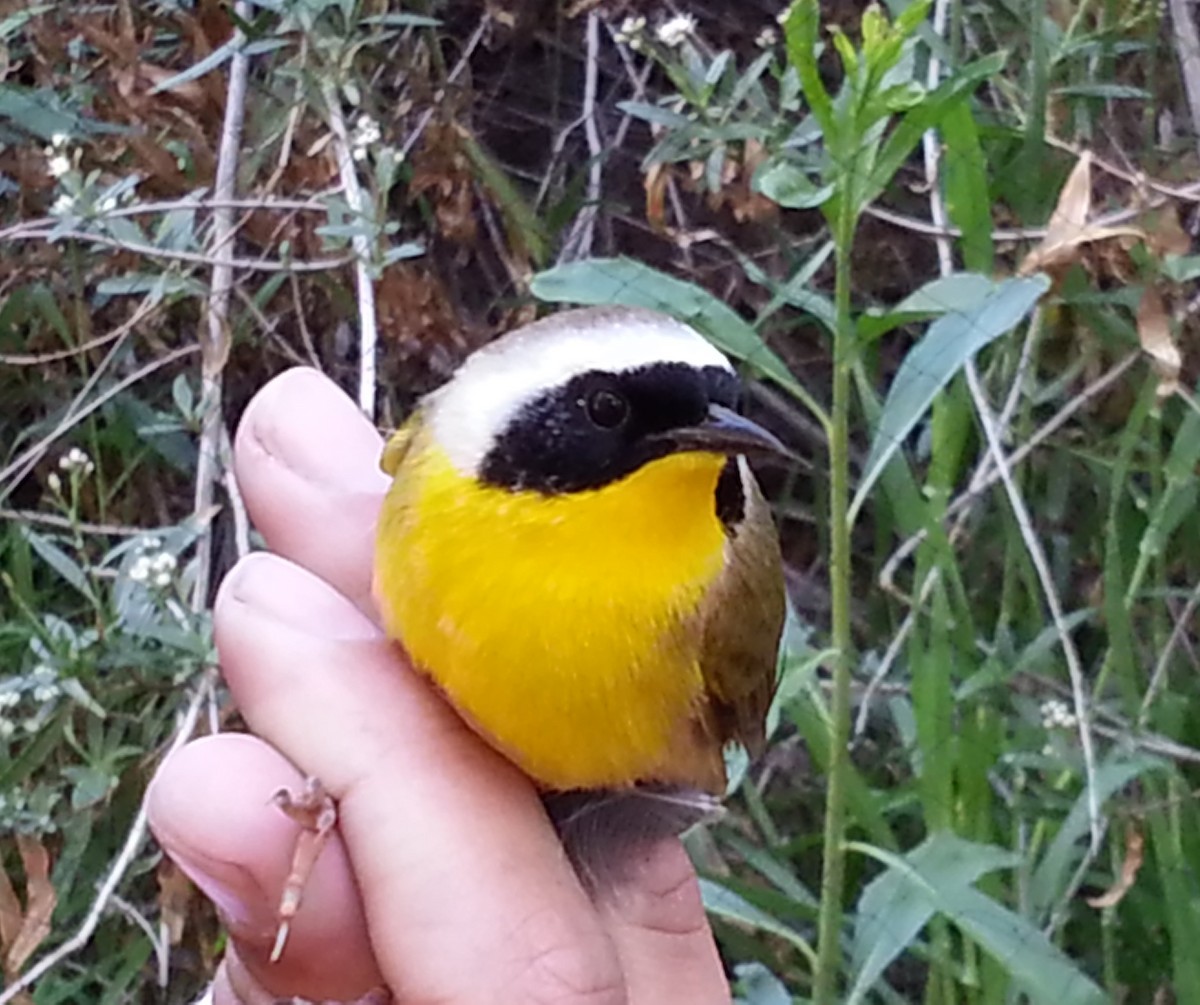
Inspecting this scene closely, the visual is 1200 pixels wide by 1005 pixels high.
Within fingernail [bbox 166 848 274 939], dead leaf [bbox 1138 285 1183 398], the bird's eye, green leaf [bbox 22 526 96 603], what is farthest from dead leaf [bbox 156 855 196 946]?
dead leaf [bbox 1138 285 1183 398]

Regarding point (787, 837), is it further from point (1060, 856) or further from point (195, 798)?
point (195, 798)

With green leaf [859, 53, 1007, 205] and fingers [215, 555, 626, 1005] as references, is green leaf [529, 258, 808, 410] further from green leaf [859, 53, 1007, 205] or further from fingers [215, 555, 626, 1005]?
fingers [215, 555, 626, 1005]

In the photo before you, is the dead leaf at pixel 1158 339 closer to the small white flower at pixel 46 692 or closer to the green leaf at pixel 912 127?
the green leaf at pixel 912 127

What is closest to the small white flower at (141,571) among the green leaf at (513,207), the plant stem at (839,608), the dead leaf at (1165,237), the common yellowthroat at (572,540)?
the common yellowthroat at (572,540)

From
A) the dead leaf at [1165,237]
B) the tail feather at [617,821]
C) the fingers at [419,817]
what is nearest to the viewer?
the fingers at [419,817]

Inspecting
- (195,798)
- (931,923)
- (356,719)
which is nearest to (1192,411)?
(931,923)

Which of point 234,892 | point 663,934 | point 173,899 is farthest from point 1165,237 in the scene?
point 173,899
